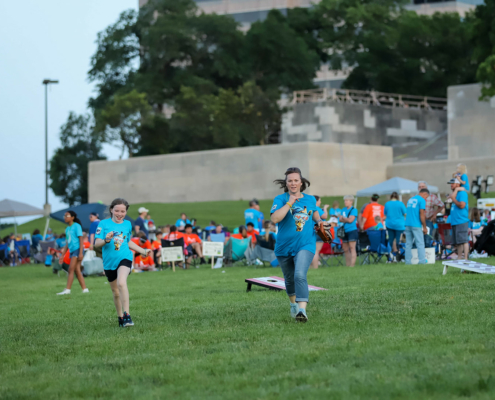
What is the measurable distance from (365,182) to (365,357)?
38.8 m

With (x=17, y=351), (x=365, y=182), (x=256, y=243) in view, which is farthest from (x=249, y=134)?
(x=17, y=351)

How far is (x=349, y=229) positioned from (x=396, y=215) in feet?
4.00

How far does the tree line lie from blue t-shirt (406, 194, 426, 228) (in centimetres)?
3713

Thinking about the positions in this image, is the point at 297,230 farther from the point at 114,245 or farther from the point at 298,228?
the point at 114,245

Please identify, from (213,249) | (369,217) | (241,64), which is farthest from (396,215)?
(241,64)

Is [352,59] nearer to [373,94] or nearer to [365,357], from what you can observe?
[373,94]

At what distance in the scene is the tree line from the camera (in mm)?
55031

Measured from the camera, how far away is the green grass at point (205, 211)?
39031mm

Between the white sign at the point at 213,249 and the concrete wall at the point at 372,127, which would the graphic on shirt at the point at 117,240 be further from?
the concrete wall at the point at 372,127

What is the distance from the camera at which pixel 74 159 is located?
70.2 m

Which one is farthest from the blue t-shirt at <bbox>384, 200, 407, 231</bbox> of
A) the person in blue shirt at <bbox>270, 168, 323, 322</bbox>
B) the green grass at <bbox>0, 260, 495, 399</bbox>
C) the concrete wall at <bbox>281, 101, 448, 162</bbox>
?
the concrete wall at <bbox>281, 101, 448, 162</bbox>

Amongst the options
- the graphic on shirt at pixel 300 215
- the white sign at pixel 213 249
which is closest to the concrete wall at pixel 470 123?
the white sign at pixel 213 249

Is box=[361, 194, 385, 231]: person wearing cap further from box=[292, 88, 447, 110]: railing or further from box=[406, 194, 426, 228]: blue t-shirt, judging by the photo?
box=[292, 88, 447, 110]: railing

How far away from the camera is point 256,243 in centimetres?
2078
